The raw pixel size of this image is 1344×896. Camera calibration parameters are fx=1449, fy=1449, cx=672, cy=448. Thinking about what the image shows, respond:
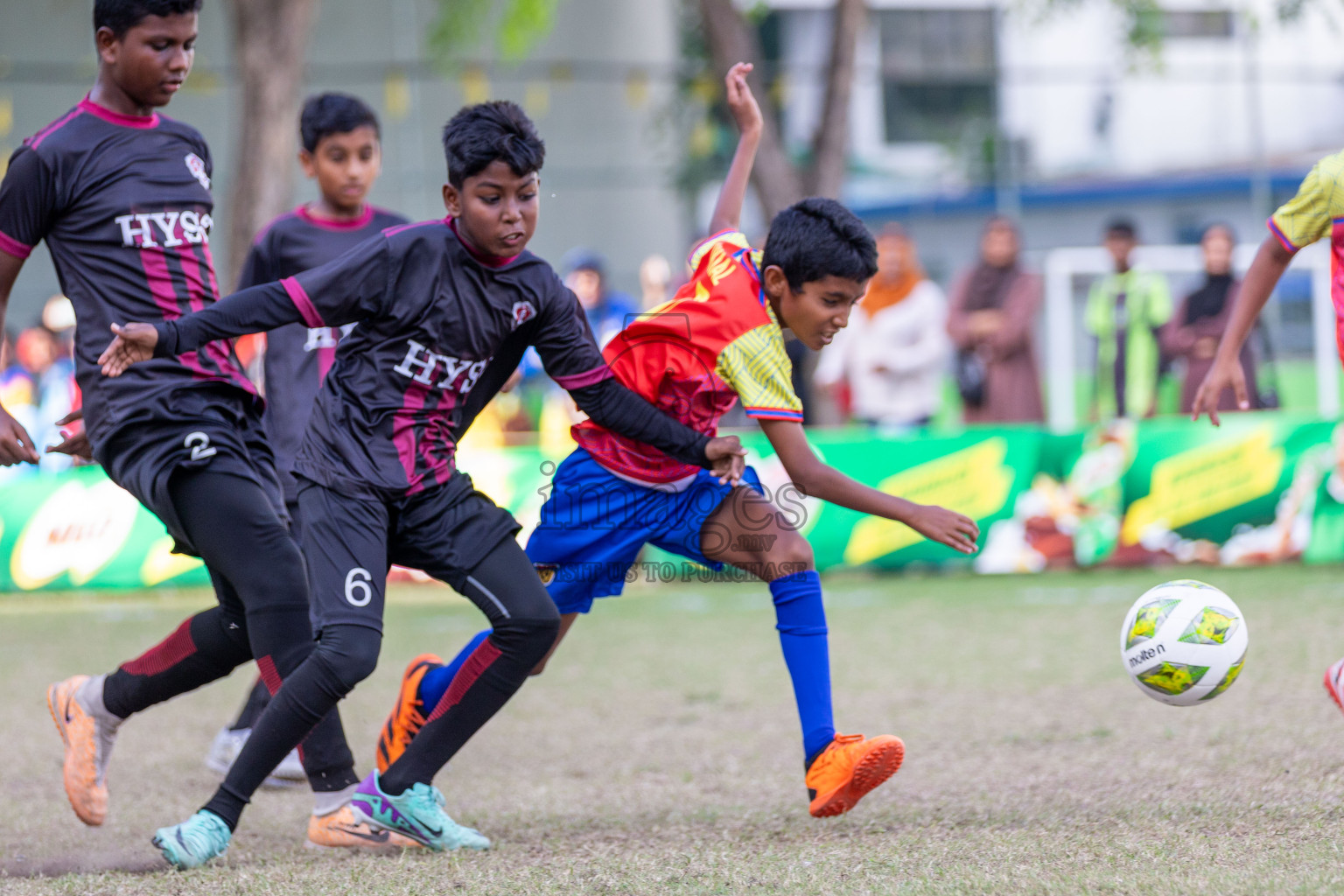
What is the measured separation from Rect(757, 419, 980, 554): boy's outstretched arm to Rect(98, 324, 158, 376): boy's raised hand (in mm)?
1535

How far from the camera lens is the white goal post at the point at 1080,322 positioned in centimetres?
1420

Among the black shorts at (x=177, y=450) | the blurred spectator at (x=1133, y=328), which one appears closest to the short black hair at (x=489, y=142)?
the black shorts at (x=177, y=450)

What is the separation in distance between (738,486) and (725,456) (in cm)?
32

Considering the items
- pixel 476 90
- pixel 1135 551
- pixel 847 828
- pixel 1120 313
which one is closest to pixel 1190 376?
pixel 1120 313

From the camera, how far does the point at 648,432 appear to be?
388 cm

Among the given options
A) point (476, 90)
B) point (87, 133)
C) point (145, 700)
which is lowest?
point (145, 700)

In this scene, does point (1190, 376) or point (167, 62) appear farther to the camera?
point (1190, 376)

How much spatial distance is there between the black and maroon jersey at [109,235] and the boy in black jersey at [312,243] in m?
0.87

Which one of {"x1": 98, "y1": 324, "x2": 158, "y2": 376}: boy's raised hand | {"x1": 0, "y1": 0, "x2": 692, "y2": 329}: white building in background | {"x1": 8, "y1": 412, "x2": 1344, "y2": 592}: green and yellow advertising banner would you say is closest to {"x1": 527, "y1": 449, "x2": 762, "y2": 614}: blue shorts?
{"x1": 98, "y1": 324, "x2": 158, "y2": 376}: boy's raised hand

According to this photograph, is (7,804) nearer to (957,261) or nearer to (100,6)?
(100,6)

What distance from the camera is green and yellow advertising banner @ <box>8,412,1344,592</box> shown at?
9086 mm

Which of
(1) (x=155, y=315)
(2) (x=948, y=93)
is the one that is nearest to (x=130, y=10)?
(1) (x=155, y=315)

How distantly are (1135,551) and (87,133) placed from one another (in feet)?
23.6

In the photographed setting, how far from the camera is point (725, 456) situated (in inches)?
149
